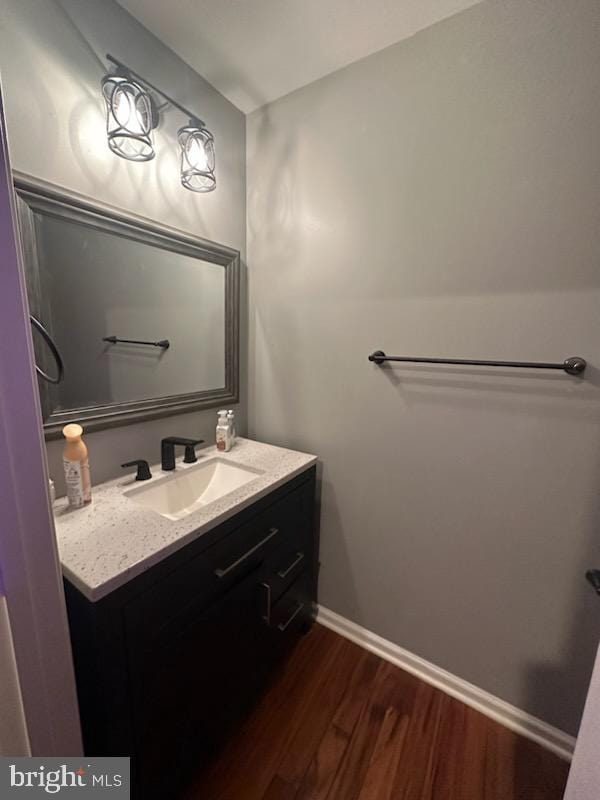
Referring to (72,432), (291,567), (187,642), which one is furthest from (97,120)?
(291,567)

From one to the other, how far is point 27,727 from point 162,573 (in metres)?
0.31

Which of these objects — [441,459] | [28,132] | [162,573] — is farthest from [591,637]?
[28,132]

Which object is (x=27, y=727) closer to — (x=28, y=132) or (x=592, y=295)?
(x=28, y=132)

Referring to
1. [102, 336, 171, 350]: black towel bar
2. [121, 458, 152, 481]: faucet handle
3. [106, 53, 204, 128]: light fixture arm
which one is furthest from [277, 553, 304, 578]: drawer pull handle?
[106, 53, 204, 128]: light fixture arm

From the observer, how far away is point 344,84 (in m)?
1.18

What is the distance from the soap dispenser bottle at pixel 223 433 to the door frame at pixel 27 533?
844 millimetres

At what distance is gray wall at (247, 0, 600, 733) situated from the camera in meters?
0.91

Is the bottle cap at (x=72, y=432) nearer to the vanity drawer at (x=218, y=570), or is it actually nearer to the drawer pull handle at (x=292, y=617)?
the vanity drawer at (x=218, y=570)

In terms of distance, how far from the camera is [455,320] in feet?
3.54

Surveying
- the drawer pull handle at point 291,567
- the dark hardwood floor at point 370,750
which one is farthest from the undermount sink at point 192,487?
the dark hardwood floor at point 370,750

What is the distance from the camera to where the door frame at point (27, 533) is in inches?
18.1

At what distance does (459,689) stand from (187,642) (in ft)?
3.61

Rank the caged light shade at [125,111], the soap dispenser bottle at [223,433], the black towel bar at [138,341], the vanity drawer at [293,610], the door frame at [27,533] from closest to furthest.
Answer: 1. the door frame at [27,533]
2. the caged light shade at [125,111]
3. the black towel bar at [138,341]
4. the vanity drawer at [293,610]
5. the soap dispenser bottle at [223,433]

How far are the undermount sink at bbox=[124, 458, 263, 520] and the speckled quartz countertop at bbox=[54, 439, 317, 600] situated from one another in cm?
4
